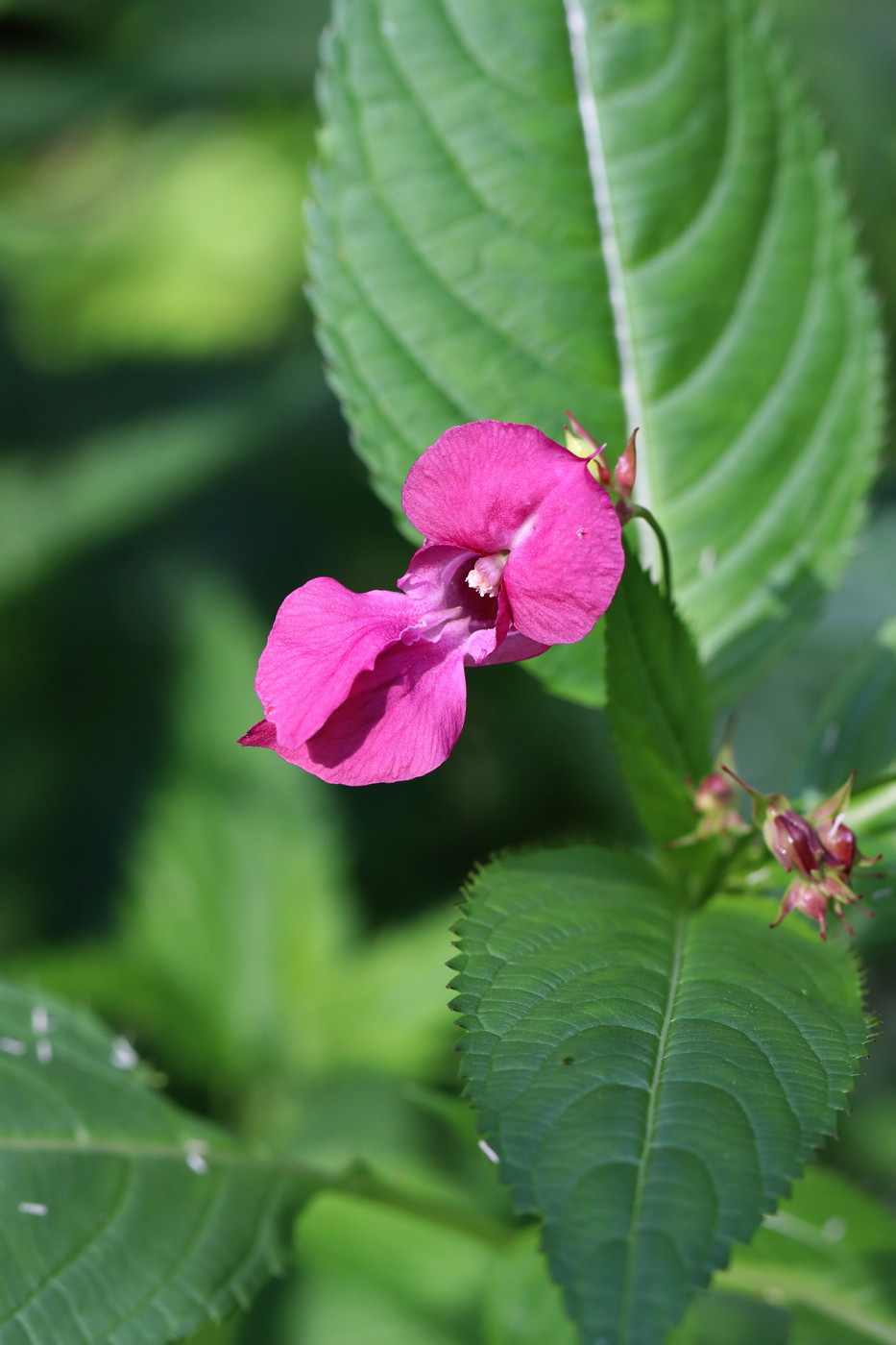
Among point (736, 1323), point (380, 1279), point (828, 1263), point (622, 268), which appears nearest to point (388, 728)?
point (622, 268)

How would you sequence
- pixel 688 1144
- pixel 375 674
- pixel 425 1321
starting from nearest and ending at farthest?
pixel 688 1144
pixel 375 674
pixel 425 1321

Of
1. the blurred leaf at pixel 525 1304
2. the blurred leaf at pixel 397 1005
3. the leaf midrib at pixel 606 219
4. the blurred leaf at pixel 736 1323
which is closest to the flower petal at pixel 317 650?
the leaf midrib at pixel 606 219

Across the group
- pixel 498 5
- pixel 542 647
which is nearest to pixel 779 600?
pixel 542 647

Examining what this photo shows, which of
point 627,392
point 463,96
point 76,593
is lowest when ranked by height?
point 76,593

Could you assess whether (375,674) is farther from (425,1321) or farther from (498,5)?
(425,1321)

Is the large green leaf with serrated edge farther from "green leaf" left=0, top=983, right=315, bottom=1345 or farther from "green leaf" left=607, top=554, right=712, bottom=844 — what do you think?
"green leaf" left=0, top=983, right=315, bottom=1345

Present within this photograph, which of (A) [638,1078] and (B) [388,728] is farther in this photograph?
(B) [388,728]

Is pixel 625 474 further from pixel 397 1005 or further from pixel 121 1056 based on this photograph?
pixel 397 1005
